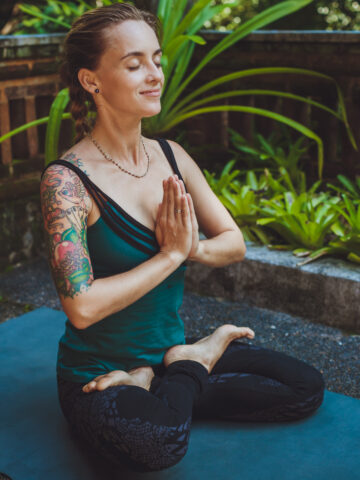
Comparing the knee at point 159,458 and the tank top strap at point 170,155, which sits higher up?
the tank top strap at point 170,155

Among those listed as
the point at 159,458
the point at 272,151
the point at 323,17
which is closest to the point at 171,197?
the point at 159,458

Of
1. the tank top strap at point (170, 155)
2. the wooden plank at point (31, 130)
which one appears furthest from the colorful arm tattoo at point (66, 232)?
the wooden plank at point (31, 130)

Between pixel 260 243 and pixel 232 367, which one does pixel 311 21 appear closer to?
pixel 260 243

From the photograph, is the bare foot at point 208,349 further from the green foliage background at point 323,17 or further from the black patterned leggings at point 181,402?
the green foliage background at point 323,17

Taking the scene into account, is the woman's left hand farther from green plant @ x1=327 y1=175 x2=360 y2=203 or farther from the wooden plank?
the wooden plank

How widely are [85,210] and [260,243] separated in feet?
5.40

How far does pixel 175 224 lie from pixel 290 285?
130 centimetres

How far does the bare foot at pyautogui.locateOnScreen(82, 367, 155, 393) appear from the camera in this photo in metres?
1.77

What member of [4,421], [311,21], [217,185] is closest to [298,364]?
[4,421]

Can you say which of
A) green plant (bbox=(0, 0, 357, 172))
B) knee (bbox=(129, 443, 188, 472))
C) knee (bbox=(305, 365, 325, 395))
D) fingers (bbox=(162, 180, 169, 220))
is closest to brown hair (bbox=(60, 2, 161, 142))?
fingers (bbox=(162, 180, 169, 220))

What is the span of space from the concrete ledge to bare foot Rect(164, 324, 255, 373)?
0.81 metres

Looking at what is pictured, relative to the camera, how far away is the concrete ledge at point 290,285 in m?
2.80

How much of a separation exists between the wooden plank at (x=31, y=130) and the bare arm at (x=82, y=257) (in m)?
2.15

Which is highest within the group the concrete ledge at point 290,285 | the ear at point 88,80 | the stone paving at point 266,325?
the ear at point 88,80
